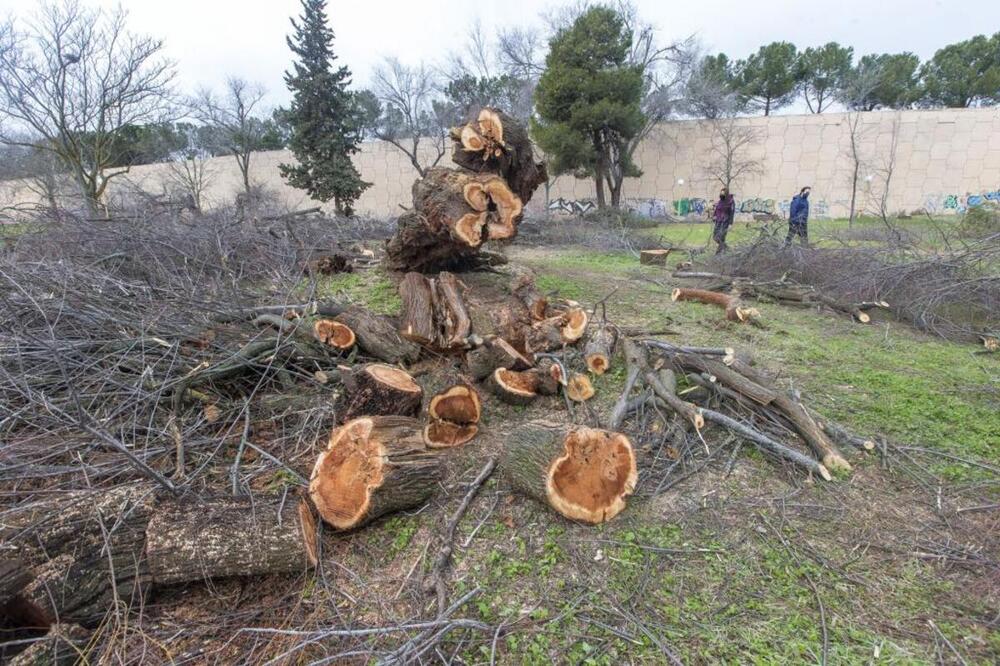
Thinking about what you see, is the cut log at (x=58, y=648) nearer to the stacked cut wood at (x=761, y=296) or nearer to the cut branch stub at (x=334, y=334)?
the cut branch stub at (x=334, y=334)

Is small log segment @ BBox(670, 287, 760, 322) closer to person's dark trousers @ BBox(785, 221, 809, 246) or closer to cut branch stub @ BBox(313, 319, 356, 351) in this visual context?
person's dark trousers @ BBox(785, 221, 809, 246)

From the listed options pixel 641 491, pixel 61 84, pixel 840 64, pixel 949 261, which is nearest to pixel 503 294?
pixel 641 491

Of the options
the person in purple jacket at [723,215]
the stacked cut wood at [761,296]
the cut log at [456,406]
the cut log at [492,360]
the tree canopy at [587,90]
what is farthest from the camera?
the tree canopy at [587,90]

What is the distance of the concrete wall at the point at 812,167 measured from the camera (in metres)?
19.5

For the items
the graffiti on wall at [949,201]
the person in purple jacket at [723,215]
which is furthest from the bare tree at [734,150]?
the person in purple jacket at [723,215]

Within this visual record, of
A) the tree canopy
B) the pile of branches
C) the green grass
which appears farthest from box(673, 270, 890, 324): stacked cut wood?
the tree canopy

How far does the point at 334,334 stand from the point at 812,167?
23997mm

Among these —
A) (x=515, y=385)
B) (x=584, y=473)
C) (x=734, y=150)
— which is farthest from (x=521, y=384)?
(x=734, y=150)

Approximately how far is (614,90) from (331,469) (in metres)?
18.2

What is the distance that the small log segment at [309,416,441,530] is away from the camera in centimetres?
230

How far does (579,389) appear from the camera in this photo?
135 inches

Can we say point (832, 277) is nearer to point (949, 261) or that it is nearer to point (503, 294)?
point (949, 261)

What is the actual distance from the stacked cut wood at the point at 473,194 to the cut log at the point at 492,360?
4.53 feet

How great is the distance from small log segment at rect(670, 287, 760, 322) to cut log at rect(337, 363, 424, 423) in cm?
416
